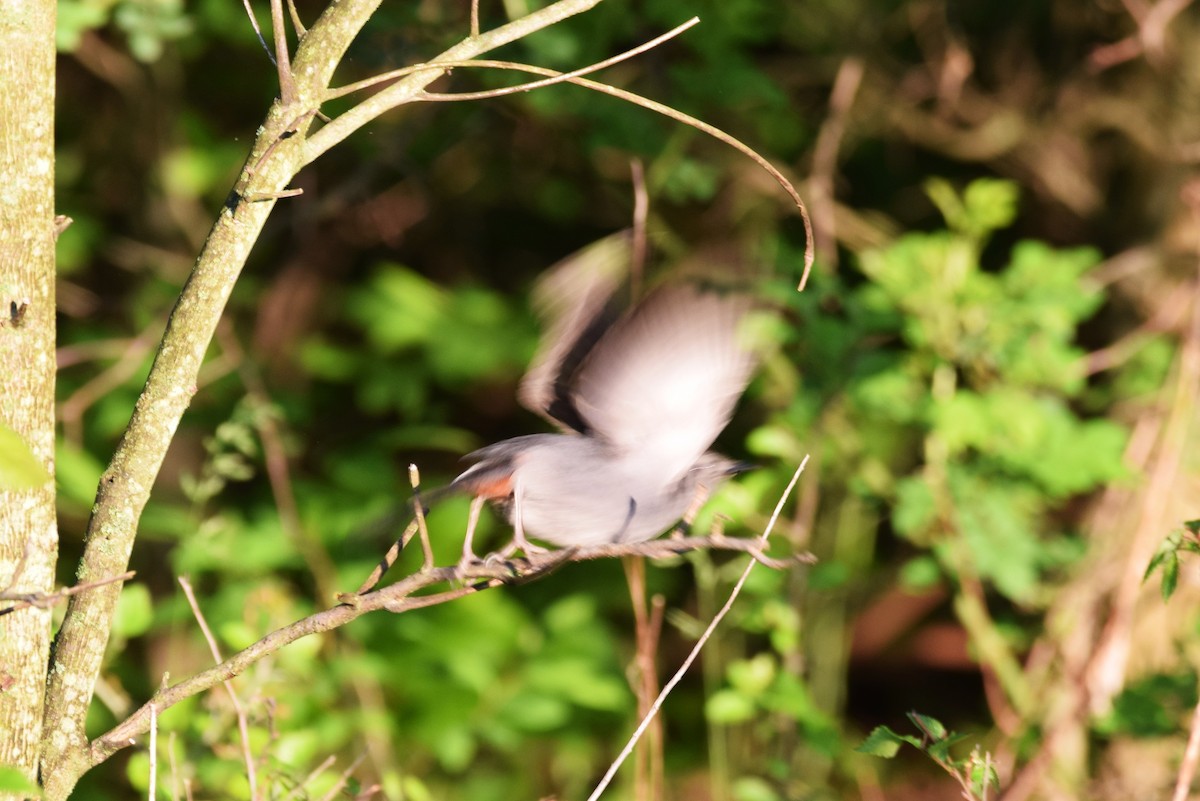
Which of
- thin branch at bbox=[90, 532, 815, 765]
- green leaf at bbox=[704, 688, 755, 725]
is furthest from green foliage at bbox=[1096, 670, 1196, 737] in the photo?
thin branch at bbox=[90, 532, 815, 765]

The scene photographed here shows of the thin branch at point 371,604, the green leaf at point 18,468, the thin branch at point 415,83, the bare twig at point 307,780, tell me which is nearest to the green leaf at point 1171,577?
the thin branch at point 371,604

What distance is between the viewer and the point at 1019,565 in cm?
289

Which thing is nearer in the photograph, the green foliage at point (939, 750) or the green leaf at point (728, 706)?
the green foliage at point (939, 750)

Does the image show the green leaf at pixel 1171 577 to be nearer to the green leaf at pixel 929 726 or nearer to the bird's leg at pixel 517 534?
the green leaf at pixel 929 726

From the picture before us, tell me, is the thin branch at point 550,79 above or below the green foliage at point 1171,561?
above

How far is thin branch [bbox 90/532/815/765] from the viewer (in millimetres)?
1318

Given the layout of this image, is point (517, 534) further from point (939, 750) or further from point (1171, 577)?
point (1171, 577)

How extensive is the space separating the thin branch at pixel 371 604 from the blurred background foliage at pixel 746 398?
53 centimetres

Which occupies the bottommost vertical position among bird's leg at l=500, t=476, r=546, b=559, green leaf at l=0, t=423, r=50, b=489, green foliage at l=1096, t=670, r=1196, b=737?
green foliage at l=1096, t=670, r=1196, b=737

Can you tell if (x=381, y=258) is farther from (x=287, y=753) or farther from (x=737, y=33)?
(x=287, y=753)

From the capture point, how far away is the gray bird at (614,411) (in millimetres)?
1770

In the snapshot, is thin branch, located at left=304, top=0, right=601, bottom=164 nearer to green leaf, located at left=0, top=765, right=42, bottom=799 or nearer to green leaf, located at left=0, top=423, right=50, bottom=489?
green leaf, located at left=0, top=423, right=50, bottom=489

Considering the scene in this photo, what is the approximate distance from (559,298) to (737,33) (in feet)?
5.71

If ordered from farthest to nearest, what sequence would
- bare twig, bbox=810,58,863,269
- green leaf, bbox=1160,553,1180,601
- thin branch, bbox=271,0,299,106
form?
bare twig, bbox=810,58,863,269, green leaf, bbox=1160,553,1180,601, thin branch, bbox=271,0,299,106
